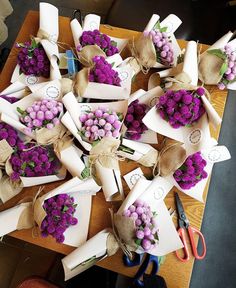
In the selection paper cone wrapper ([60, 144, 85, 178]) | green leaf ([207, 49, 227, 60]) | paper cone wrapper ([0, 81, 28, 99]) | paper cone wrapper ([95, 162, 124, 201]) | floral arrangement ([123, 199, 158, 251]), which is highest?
green leaf ([207, 49, 227, 60])

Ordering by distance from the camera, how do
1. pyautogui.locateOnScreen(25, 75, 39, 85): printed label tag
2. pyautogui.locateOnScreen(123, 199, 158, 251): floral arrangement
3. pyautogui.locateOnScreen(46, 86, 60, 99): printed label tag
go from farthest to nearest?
pyautogui.locateOnScreen(25, 75, 39, 85): printed label tag, pyautogui.locateOnScreen(46, 86, 60, 99): printed label tag, pyautogui.locateOnScreen(123, 199, 158, 251): floral arrangement

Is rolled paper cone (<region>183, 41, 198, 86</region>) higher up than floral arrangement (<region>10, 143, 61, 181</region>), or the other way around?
rolled paper cone (<region>183, 41, 198, 86</region>)

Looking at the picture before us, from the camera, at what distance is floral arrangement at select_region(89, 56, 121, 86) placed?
81cm

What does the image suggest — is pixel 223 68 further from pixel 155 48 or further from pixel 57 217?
pixel 57 217

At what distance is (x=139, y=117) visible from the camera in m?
0.81

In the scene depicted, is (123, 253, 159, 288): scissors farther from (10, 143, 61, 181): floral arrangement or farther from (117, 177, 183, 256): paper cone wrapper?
(10, 143, 61, 181): floral arrangement

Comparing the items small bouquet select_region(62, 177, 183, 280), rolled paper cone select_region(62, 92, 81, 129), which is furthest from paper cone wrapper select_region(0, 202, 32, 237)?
rolled paper cone select_region(62, 92, 81, 129)

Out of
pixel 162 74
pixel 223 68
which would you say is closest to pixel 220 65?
pixel 223 68

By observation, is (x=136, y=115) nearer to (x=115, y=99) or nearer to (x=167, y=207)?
(x=115, y=99)

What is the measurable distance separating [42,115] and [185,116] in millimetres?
332

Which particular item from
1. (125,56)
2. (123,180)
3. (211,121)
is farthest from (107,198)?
(125,56)

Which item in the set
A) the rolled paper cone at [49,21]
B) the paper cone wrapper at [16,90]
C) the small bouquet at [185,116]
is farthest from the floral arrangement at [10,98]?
the small bouquet at [185,116]

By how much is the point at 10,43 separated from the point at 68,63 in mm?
934

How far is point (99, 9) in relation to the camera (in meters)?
1.74
